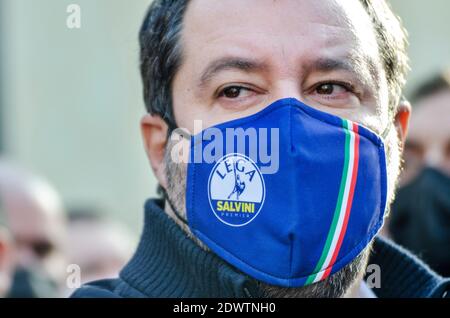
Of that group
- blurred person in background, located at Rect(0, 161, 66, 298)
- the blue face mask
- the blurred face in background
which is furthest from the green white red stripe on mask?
blurred person in background, located at Rect(0, 161, 66, 298)

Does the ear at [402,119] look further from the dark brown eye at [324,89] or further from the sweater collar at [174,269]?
the sweater collar at [174,269]

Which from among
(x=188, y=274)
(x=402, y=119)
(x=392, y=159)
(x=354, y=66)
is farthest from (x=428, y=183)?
(x=188, y=274)

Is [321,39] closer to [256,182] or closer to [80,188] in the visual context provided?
[256,182]

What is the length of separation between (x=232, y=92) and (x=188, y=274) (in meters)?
0.53

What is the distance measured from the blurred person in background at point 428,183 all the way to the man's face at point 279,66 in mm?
1574

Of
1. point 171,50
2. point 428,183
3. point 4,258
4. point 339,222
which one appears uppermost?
point 171,50

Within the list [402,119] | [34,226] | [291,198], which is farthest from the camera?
[34,226]

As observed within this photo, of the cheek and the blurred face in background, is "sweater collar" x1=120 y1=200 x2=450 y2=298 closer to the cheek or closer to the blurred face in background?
the cheek

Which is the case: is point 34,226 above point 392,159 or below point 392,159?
below

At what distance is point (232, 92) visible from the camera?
10.2 ft

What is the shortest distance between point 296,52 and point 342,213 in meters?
0.48

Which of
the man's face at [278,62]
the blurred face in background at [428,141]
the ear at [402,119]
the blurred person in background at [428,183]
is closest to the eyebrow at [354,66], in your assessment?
the man's face at [278,62]

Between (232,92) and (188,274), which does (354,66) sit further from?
(188,274)

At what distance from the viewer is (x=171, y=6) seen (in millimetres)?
3410
